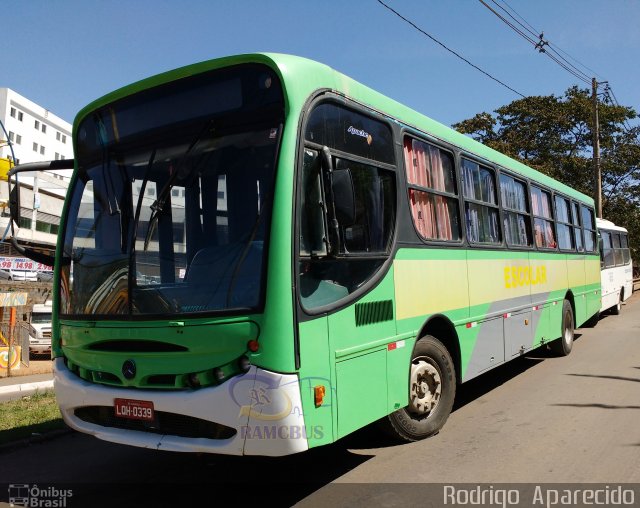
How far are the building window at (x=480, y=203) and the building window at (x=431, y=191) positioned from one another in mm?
338

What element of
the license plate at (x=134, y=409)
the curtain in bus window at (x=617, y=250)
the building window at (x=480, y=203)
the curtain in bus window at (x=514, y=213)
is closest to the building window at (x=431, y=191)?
the building window at (x=480, y=203)

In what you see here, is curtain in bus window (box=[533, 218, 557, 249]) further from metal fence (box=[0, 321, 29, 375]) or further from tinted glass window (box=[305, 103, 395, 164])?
metal fence (box=[0, 321, 29, 375])

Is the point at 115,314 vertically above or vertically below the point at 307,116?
below

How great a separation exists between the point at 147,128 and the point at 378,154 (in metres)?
1.85

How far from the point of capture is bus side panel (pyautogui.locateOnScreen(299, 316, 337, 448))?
11.4 ft

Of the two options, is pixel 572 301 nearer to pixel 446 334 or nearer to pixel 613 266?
pixel 446 334

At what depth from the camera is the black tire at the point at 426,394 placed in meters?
4.86

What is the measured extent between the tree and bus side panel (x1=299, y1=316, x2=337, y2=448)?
28500 mm

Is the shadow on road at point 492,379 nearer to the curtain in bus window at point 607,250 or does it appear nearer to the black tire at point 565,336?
the black tire at point 565,336

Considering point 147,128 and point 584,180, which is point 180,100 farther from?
point 584,180

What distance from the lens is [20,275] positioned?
3759 centimetres

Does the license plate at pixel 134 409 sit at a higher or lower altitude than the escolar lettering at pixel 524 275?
lower

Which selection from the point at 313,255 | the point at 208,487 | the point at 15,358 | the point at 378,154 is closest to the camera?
the point at 313,255

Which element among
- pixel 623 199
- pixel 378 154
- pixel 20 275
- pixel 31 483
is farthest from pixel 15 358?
pixel 623 199
